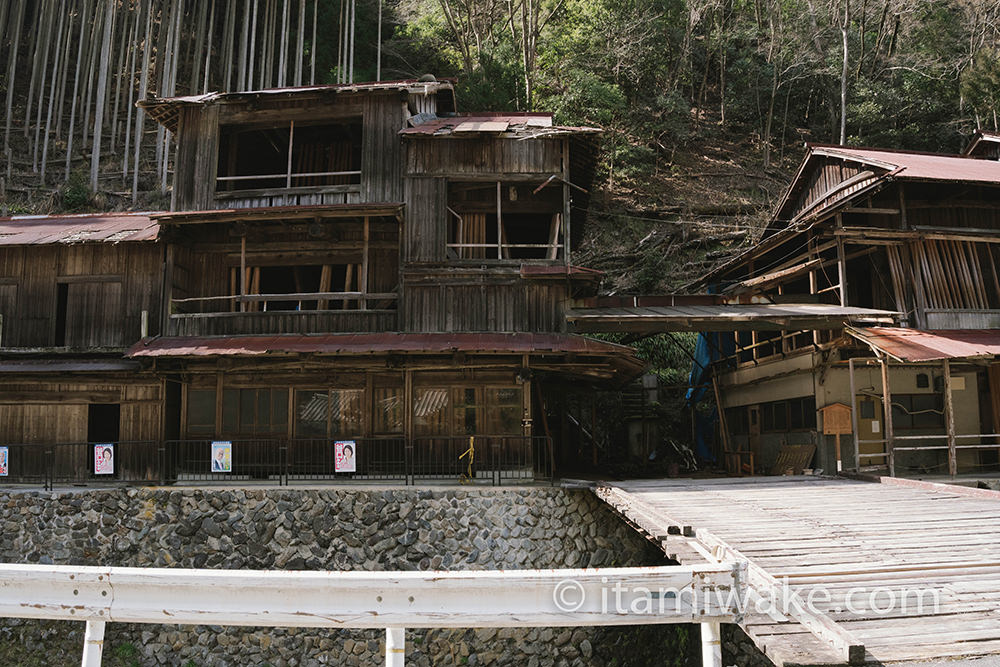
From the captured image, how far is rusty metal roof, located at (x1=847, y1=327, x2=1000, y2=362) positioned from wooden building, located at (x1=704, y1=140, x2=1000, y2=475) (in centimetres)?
8

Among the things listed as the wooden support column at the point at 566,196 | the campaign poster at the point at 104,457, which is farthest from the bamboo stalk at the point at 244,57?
the campaign poster at the point at 104,457

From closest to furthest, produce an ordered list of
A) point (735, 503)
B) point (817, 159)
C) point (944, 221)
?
point (735, 503)
point (944, 221)
point (817, 159)

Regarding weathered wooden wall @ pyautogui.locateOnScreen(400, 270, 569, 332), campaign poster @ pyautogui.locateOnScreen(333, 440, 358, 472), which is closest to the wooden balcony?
weathered wooden wall @ pyautogui.locateOnScreen(400, 270, 569, 332)

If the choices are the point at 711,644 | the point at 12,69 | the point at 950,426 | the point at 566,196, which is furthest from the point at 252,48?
the point at 711,644

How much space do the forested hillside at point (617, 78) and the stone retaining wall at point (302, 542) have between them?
17554mm

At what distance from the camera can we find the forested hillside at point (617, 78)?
31719 mm

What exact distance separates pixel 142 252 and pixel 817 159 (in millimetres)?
19466

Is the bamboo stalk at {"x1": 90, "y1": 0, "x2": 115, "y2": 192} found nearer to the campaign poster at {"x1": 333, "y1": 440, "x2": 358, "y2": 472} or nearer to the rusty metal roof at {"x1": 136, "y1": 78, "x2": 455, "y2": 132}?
the rusty metal roof at {"x1": 136, "y1": 78, "x2": 455, "y2": 132}

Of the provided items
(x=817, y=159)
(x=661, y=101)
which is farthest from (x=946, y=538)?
(x=661, y=101)

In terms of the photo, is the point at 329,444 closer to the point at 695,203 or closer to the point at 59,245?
the point at 59,245

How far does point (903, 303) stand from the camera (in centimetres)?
1805

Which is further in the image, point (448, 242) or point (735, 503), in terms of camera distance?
point (448, 242)

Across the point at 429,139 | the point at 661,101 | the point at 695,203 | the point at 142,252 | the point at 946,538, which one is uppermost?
the point at 661,101

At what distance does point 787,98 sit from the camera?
37969mm
